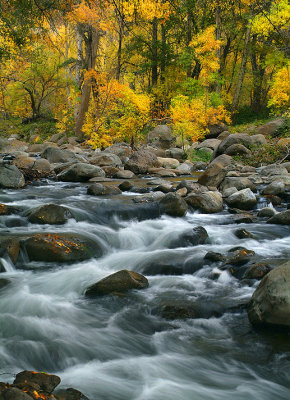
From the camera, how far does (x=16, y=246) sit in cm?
490

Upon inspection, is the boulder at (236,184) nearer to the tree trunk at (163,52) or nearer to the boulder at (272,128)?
the boulder at (272,128)

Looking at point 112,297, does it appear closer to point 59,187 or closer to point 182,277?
point 182,277

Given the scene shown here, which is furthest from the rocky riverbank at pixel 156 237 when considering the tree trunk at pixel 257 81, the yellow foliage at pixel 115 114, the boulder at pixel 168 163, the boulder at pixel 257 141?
the tree trunk at pixel 257 81

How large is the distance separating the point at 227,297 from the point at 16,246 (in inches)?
108

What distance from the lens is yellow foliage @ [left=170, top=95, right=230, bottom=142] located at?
19.1 m

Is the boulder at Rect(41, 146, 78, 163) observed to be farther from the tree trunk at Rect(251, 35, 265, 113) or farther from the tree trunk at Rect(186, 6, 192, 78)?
the tree trunk at Rect(251, 35, 265, 113)

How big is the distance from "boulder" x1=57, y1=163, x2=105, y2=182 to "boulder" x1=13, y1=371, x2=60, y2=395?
8440mm

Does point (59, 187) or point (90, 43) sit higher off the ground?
point (90, 43)

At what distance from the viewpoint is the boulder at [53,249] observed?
4941 millimetres

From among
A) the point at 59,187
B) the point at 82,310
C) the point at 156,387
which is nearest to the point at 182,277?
the point at 82,310

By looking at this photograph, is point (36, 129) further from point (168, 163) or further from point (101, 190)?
point (101, 190)

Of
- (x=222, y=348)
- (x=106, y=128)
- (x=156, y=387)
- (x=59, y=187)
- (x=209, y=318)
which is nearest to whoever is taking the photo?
(x=156, y=387)

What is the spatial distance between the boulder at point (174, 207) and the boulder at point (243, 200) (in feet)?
4.15

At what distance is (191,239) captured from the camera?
19.6 feet
